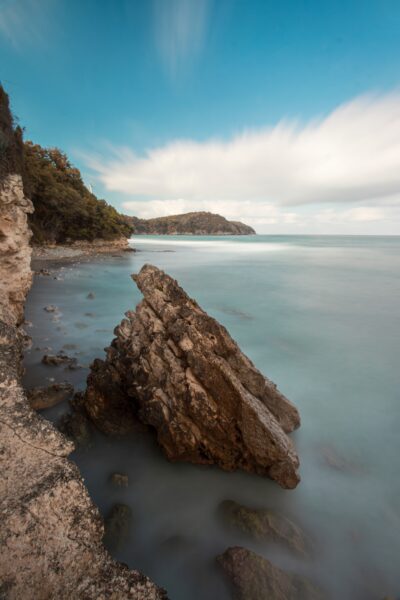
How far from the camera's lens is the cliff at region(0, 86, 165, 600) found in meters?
1.56

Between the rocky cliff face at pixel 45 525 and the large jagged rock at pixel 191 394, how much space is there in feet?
6.60

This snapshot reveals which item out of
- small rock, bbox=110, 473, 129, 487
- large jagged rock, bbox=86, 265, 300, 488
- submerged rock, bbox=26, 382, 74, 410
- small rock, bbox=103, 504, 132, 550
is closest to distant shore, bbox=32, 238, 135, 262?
submerged rock, bbox=26, 382, 74, 410

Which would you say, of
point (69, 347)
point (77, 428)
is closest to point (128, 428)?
point (77, 428)

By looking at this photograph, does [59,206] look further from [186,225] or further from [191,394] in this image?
[186,225]

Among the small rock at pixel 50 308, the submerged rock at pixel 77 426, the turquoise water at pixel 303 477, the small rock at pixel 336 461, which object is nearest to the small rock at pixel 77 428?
the submerged rock at pixel 77 426

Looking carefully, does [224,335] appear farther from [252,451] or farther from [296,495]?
[296,495]

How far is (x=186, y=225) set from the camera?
516 ft

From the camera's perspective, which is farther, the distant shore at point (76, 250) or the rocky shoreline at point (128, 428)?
the distant shore at point (76, 250)

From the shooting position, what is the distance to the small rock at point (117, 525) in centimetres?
323

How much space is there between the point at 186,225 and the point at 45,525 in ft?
532

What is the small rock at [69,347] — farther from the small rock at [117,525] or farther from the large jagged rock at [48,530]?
the large jagged rock at [48,530]

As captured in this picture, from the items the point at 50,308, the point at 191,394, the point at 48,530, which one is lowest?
the point at 50,308

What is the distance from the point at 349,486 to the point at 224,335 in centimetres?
299

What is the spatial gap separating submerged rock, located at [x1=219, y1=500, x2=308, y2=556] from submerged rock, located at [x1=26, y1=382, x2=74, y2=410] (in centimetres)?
353
